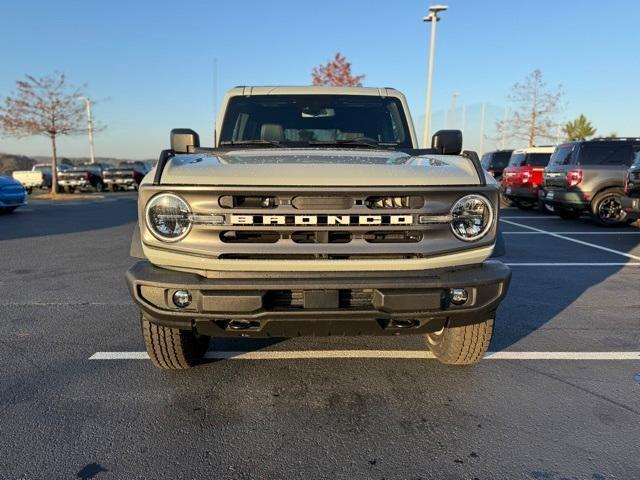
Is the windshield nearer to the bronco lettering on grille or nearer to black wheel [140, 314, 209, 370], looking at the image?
the bronco lettering on grille

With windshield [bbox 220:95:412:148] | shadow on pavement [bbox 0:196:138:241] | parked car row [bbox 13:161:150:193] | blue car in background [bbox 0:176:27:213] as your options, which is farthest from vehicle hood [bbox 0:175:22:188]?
parked car row [bbox 13:161:150:193]

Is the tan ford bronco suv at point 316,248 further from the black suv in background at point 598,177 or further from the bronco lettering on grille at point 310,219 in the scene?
the black suv in background at point 598,177

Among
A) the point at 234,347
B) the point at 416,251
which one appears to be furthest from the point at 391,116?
the point at 234,347

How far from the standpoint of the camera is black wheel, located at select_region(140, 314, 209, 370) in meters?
3.19

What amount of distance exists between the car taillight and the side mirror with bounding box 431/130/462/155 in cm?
914

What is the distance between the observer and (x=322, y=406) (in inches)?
119

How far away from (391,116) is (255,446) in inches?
117

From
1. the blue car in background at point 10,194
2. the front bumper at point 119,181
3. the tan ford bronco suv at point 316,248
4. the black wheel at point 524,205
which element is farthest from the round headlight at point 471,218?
the front bumper at point 119,181

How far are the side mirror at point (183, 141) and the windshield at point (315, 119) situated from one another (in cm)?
38

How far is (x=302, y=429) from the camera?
277 centimetres

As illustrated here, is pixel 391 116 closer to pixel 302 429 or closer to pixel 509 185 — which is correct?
pixel 302 429

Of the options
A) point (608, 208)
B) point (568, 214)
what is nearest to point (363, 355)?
point (608, 208)

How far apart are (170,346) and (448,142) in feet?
7.90

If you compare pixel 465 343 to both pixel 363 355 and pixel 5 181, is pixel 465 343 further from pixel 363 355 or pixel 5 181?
pixel 5 181
